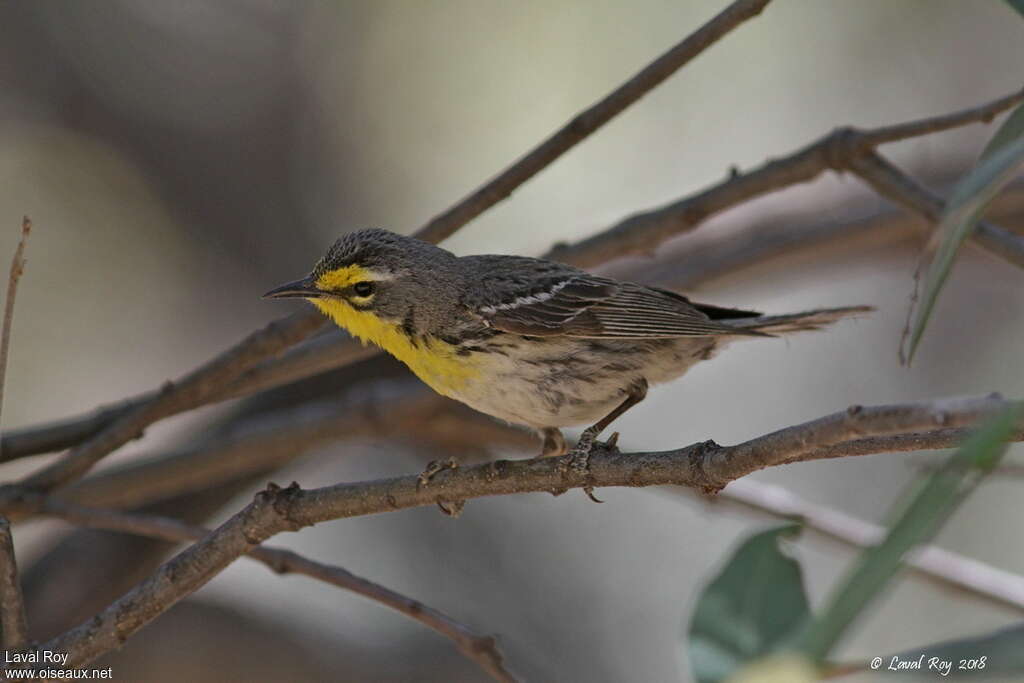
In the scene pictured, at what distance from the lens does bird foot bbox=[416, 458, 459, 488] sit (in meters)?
2.93

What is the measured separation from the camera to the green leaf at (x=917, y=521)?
1314 millimetres

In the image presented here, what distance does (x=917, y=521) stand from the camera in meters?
1.41

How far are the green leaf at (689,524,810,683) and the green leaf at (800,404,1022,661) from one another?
3.78 ft

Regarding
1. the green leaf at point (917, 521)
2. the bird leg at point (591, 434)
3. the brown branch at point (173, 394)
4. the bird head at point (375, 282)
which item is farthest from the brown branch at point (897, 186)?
the green leaf at point (917, 521)

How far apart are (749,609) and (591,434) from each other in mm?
906

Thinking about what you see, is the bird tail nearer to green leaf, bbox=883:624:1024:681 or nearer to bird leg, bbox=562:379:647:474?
bird leg, bbox=562:379:647:474

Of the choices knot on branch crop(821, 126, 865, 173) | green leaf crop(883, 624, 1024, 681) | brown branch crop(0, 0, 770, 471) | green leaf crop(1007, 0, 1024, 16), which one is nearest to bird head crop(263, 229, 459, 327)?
brown branch crop(0, 0, 770, 471)

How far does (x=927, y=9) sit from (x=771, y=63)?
4.09ft

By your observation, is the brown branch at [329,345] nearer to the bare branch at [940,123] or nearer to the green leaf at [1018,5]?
the bare branch at [940,123]

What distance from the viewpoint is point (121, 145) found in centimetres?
751

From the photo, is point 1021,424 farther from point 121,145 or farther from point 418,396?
point 121,145

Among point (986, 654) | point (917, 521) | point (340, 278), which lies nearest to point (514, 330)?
point (340, 278)

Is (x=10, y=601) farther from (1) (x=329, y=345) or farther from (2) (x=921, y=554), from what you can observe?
(2) (x=921, y=554)

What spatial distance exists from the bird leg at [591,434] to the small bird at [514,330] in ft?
0.04
